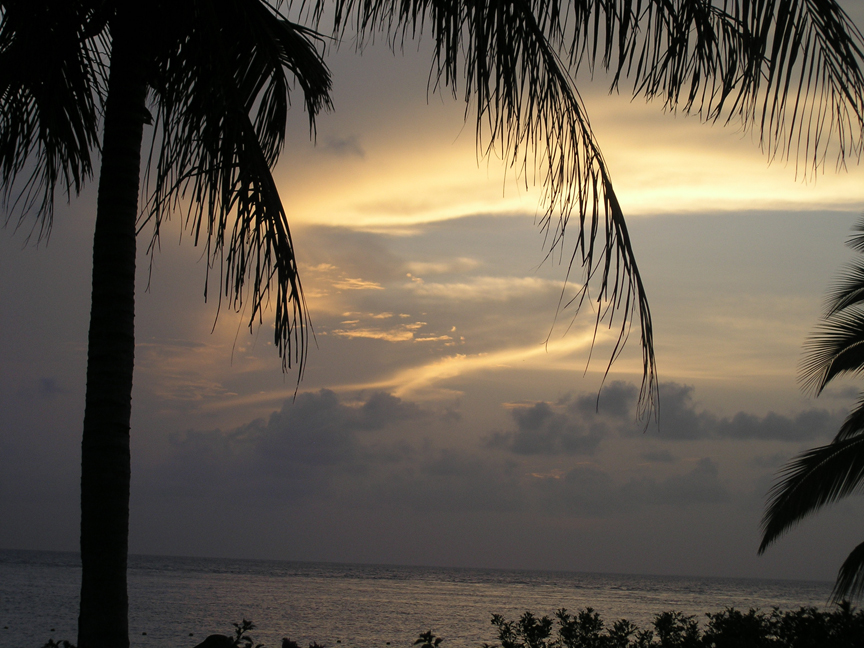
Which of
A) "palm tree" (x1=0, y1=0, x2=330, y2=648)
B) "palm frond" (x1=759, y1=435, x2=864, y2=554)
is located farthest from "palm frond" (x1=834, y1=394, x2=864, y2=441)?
"palm tree" (x1=0, y1=0, x2=330, y2=648)

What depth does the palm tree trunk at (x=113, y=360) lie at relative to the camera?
3.43 m

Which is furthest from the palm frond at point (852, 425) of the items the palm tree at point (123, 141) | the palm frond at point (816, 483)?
the palm tree at point (123, 141)

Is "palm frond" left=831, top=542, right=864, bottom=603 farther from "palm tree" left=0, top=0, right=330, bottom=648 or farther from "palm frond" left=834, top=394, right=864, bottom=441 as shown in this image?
"palm tree" left=0, top=0, right=330, bottom=648

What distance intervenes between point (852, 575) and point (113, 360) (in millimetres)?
9845

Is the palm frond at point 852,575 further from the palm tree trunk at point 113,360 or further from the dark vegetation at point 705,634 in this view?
the palm tree trunk at point 113,360

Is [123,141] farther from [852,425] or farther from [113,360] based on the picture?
[852,425]

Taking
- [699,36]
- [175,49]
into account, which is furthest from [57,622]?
[699,36]

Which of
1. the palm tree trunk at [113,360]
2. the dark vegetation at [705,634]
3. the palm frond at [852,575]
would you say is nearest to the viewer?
the palm tree trunk at [113,360]

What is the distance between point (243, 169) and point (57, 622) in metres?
23.5

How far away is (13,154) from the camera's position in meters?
4.66

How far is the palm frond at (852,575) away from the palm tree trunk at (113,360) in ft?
30.6

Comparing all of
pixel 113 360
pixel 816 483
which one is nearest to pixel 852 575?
pixel 816 483

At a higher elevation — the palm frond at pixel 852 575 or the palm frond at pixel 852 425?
the palm frond at pixel 852 425

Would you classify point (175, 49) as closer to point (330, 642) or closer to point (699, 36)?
point (699, 36)
